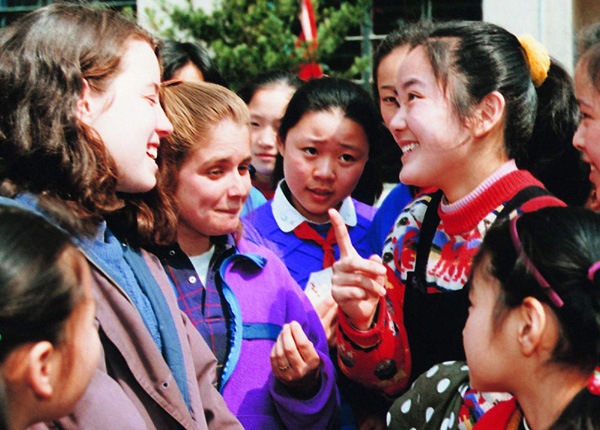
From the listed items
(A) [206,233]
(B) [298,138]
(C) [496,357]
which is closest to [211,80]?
(B) [298,138]

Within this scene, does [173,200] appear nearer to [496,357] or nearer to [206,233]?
[206,233]

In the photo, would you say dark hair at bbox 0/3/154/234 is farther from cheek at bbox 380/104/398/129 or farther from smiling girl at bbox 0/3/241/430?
cheek at bbox 380/104/398/129

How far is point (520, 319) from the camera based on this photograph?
1468 millimetres

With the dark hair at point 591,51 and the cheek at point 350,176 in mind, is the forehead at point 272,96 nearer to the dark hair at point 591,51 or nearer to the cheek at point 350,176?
the cheek at point 350,176

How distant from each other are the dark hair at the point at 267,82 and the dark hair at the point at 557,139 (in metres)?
1.73

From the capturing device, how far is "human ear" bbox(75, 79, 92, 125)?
1.75 metres

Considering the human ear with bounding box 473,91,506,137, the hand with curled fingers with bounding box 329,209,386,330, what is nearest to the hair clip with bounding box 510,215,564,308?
the hand with curled fingers with bounding box 329,209,386,330

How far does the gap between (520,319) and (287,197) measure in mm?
1534

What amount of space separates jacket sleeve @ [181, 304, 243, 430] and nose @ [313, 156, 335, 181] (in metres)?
1.00

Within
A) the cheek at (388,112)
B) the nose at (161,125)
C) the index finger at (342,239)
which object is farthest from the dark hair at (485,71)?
the nose at (161,125)

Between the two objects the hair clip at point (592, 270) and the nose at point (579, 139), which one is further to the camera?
the nose at point (579, 139)

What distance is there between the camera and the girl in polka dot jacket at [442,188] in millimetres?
1960

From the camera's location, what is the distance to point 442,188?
82.7 inches

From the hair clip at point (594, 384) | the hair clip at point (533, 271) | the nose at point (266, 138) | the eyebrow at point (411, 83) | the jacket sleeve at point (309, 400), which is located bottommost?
the jacket sleeve at point (309, 400)
